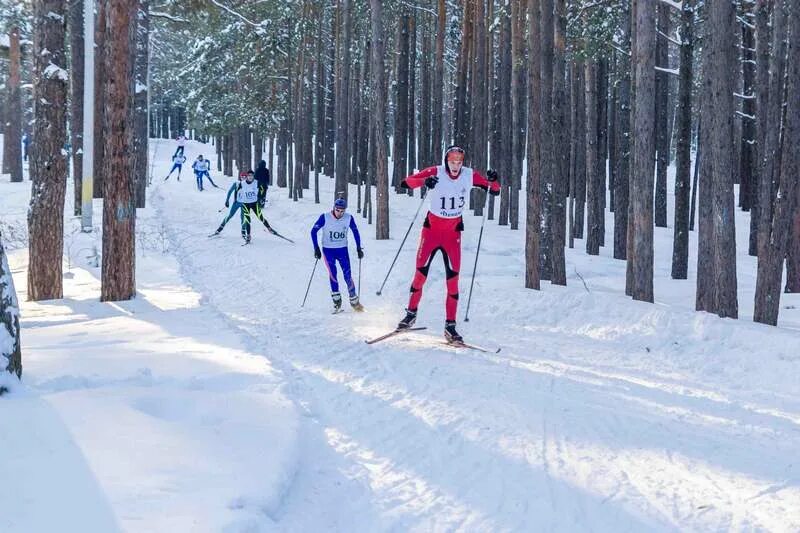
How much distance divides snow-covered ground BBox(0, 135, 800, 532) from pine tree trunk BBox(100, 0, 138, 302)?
48 cm

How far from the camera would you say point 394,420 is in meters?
6.02

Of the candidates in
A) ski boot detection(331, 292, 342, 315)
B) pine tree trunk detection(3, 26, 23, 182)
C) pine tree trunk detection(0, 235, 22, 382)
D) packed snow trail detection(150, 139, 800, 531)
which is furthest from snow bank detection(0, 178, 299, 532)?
pine tree trunk detection(3, 26, 23, 182)

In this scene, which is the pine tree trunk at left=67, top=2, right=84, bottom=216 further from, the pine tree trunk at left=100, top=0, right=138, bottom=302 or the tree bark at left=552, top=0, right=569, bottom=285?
the tree bark at left=552, top=0, right=569, bottom=285

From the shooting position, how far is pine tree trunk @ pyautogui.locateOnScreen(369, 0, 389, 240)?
1827 centimetres

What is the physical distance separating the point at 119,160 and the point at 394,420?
6.45 m

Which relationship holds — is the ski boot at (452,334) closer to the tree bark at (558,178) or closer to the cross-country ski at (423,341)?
the cross-country ski at (423,341)

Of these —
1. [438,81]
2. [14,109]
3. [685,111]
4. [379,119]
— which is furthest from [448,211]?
[14,109]

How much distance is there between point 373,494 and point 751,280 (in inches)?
633

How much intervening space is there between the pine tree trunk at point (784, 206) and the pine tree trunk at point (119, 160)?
9.67 metres

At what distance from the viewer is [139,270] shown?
1446 centimetres

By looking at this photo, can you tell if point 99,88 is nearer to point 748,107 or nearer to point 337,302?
point 337,302

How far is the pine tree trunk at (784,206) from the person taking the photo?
1159cm

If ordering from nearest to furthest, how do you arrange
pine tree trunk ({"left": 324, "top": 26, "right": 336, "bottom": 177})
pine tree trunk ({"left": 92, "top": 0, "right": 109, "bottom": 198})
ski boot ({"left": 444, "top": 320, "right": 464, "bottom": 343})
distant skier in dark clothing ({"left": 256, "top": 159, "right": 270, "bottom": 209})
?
ski boot ({"left": 444, "top": 320, "right": 464, "bottom": 343}), distant skier in dark clothing ({"left": 256, "top": 159, "right": 270, "bottom": 209}), pine tree trunk ({"left": 92, "top": 0, "right": 109, "bottom": 198}), pine tree trunk ({"left": 324, "top": 26, "right": 336, "bottom": 177})

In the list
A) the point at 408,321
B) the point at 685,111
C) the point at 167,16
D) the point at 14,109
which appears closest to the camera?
the point at 408,321
